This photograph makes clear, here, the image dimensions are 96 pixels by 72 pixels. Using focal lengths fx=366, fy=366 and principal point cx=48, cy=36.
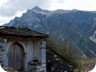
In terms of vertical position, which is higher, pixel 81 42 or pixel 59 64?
pixel 81 42

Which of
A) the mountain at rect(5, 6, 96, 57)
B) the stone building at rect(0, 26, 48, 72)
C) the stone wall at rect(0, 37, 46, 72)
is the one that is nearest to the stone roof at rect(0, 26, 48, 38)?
the stone building at rect(0, 26, 48, 72)

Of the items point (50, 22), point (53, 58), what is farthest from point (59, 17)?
point (53, 58)

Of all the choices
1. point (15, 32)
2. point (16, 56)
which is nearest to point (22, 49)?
point (16, 56)

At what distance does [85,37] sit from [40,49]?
4163 cm

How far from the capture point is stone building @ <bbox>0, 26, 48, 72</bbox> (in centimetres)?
1550

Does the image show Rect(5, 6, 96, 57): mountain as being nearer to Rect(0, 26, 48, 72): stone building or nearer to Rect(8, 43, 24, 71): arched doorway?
Rect(0, 26, 48, 72): stone building

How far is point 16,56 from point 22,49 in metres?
0.43

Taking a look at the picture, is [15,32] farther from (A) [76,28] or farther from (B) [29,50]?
(A) [76,28]

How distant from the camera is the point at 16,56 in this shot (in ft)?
53.6

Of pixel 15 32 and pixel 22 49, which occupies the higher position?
pixel 15 32

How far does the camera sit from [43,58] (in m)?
17.4

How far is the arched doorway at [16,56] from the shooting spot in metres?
16.0

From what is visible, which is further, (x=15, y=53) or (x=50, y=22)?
(x=50, y=22)

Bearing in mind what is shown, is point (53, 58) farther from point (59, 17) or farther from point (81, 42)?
point (59, 17)
